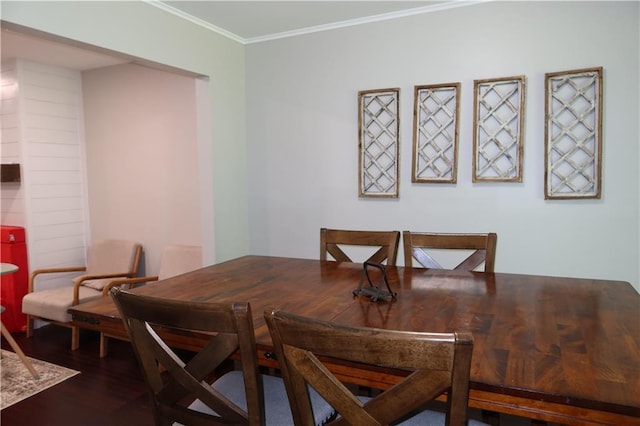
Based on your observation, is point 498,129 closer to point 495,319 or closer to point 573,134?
point 573,134

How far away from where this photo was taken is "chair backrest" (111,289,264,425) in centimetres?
103

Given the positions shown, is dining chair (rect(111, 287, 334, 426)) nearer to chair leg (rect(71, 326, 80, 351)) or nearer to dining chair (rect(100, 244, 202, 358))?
dining chair (rect(100, 244, 202, 358))

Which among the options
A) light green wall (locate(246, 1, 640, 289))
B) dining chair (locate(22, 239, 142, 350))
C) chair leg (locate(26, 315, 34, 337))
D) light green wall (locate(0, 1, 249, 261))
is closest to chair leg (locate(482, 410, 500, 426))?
light green wall (locate(246, 1, 640, 289))

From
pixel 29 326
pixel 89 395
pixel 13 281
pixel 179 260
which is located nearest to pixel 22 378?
pixel 89 395

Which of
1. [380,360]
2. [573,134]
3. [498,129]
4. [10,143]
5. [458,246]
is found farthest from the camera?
[10,143]

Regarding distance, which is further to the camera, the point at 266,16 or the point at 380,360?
the point at 266,16

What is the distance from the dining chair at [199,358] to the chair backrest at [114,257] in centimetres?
275

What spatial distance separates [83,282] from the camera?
363cm

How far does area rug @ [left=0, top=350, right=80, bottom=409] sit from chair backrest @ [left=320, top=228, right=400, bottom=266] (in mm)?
1948

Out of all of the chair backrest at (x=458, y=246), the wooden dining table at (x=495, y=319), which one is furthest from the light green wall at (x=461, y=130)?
the wooden dining table at (x=495, y=319)

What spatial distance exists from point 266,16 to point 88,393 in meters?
2.67

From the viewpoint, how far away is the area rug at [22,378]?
2.60 meters

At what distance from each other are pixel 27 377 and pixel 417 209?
9.18ft

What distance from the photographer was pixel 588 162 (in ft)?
8.23
